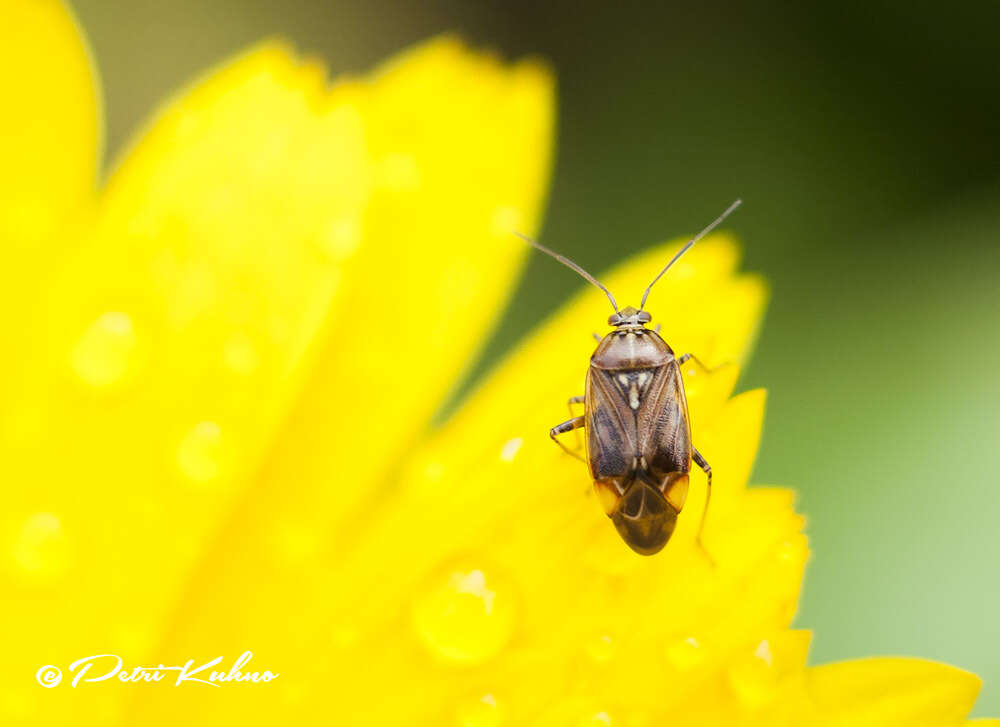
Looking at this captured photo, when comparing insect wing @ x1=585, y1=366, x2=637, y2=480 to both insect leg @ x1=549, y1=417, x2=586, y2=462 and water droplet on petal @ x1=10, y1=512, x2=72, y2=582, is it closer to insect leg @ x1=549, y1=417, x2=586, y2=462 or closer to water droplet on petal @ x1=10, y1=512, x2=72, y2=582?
insect leg @ x1=549, y1=417, x2=586, y2=462

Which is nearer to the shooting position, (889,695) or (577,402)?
(889,695)

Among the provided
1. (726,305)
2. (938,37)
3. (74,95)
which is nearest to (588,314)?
(726,305)

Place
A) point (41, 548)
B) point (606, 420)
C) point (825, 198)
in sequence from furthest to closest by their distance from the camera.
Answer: point (825, 198) < point (606, 420) < point (41, 548)

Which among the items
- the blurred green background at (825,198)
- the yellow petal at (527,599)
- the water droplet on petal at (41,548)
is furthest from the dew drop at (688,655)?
the water droplet on petal at (41,548)

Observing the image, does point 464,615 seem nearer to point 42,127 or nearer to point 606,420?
point 606,420

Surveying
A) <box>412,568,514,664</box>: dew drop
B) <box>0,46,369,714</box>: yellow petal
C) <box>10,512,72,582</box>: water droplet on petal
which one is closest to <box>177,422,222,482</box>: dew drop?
<box>0,46,369,714</box>: yellow petal

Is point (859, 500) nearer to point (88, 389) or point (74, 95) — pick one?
point (88, 389)

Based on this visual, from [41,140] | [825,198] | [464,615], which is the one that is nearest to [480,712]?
[464,615]
